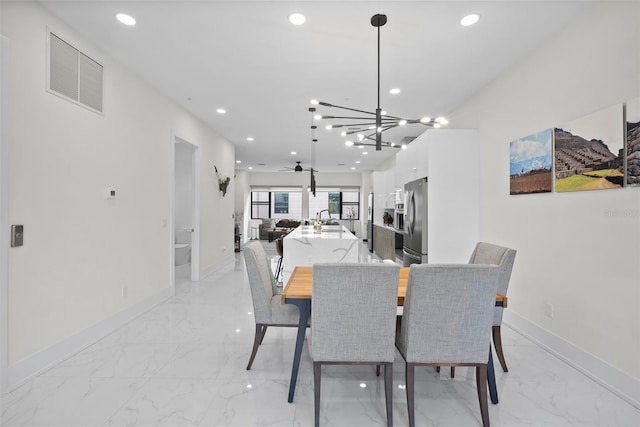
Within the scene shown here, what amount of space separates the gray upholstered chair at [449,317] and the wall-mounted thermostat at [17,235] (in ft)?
8.47

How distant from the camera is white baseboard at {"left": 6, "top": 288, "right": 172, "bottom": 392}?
2.08 metres

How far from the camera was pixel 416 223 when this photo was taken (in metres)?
4.12

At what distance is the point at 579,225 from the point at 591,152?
0.55m

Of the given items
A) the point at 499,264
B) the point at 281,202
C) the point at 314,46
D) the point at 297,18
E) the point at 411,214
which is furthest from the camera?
the point at 281,202

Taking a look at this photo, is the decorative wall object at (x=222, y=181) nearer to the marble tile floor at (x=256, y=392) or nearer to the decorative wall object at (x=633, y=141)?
the marble tile floor at (x=256, y=392)

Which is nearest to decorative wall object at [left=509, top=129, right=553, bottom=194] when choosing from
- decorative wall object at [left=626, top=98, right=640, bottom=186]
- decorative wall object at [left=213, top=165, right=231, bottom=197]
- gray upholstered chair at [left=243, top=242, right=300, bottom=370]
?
decorative wall object at [left=626, top=98, right=640, bottom=186]

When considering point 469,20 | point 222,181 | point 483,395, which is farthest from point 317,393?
point 222,181

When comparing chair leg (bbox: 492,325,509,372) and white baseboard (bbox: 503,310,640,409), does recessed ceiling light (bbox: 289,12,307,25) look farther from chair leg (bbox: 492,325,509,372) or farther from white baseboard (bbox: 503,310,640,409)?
white baseboard (bbox: 503,310,640,409)

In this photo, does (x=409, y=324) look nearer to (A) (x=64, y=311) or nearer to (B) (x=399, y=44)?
(B) (x=399, y=44)

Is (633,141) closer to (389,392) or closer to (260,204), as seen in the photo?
(389,392)

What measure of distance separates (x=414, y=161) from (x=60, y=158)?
399 centimetres

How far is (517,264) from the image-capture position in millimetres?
3096

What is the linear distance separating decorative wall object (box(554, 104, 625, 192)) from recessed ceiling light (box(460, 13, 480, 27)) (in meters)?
1.10

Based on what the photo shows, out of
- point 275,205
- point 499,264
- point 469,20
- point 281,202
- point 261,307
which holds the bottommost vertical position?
point 261,307
